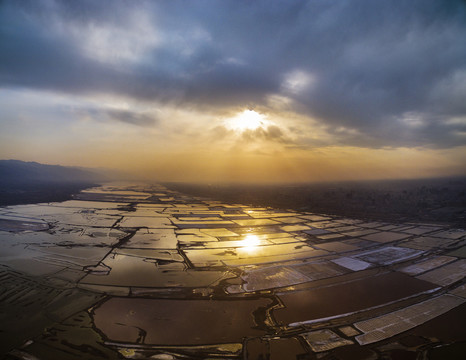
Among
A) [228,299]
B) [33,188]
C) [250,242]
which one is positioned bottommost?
[250,242]


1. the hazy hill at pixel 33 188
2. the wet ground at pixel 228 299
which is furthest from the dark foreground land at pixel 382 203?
the hazy hill at pixel 33 188

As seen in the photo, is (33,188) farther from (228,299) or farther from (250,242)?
(228,299)

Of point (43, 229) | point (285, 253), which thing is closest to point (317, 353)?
point (285, 253)

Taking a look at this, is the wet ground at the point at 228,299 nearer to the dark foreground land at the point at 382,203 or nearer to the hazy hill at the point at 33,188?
the dark foreground land at the point at 382,203

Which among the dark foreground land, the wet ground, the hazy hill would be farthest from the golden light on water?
the hazy hill

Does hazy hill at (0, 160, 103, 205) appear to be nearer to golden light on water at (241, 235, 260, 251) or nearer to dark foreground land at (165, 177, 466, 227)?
dark foreground land at (165, 177, 466, 227)

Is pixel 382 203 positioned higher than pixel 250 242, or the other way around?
pixel 382 203

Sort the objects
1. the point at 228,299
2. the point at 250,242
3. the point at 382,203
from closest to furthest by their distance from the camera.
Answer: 1. the point at 228,299
2. the point at 250,242
3. the point at 382,203

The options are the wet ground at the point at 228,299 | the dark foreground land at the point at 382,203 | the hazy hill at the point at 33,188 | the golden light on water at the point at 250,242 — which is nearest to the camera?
the wet ground at the point at 228,299

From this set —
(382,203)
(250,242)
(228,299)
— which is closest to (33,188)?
(250,242)
